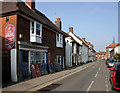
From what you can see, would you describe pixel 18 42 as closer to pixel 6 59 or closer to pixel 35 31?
pixel 6 59

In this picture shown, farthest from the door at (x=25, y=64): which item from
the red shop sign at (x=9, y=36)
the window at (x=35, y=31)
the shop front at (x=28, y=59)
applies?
the window at (x=35, y=31)

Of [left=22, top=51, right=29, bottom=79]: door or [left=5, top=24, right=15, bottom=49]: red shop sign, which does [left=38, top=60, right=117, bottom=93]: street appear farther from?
[left=5, top=24, right=15, bottom=49]: red shop sign

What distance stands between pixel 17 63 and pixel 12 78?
132 centimetres

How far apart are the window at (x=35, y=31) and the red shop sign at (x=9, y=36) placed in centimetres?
233

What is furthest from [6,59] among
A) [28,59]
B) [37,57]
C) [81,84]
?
[81,84]

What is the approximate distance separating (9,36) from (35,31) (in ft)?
9.36

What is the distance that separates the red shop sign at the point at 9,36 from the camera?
11.4 meters

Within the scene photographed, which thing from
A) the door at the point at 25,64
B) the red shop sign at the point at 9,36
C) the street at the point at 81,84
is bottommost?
the street at the point at 81,84

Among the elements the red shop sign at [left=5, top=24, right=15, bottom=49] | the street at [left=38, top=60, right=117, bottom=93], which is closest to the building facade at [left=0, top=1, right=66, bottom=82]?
the red shop sign at [left=5, top=24, right=15, bottom=49]

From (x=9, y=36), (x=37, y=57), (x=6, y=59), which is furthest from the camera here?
(x=37, y=57)

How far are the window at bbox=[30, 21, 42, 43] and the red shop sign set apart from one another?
2.33 meters

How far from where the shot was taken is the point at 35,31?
44.9 feet

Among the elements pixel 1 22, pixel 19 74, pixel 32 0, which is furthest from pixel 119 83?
pixel 32 0

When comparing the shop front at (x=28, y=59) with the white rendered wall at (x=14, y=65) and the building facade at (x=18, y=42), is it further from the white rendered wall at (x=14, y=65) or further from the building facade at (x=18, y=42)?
the white rendered wall at (x=14, y=65)
